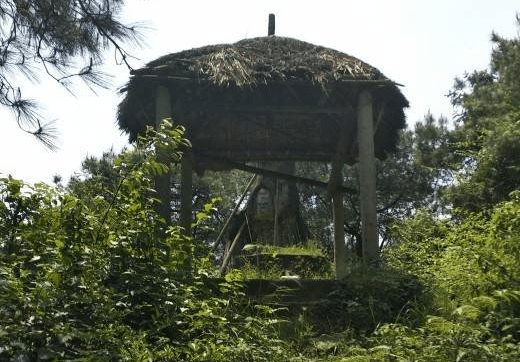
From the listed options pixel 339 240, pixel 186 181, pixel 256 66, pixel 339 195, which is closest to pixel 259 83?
pixel 256 66

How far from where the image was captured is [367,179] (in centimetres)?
879

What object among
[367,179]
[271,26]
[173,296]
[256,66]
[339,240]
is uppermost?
[271,26]

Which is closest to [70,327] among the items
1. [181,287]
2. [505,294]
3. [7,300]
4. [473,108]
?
[7,300]

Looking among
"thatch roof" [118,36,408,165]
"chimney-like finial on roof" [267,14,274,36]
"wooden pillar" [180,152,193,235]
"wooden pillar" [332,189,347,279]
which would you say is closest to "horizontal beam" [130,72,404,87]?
"thatch roof" [118,36,408,165]

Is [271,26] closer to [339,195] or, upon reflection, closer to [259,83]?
[339,195]

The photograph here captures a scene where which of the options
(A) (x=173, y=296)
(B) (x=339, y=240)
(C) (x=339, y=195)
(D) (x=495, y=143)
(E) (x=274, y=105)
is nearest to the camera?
(A) (x=173, y=296)

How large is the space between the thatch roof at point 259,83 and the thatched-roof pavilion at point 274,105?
0.04ft

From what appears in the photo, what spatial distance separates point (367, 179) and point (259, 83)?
1.82 m

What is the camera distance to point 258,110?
9.54 m

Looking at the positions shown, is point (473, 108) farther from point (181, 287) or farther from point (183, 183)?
point (181, 287)

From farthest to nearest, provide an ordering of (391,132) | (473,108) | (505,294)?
(473,108) < (391,132) < (505,294)

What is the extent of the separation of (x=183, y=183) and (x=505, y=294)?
6.65m

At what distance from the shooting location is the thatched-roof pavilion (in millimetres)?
8664

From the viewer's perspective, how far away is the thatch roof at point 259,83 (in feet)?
28.3
